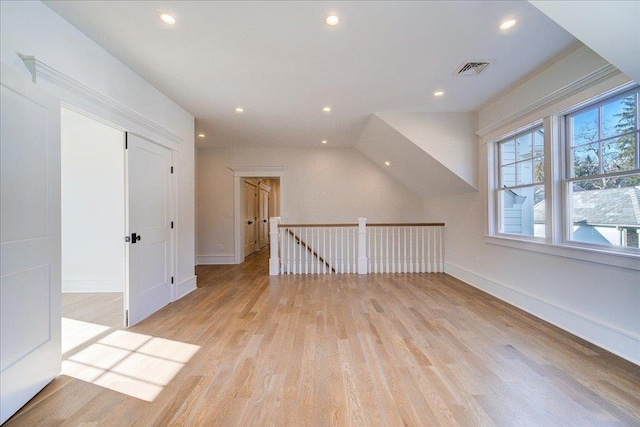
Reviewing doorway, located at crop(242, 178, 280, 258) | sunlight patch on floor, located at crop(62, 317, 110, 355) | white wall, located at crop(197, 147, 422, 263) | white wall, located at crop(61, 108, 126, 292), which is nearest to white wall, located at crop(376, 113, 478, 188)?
white wall, located at crop(197, 147, 422, 263)

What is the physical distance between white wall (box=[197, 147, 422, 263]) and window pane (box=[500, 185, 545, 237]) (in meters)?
2.71

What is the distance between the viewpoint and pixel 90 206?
4.33 meters

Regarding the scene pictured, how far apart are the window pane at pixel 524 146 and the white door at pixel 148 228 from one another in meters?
4.63

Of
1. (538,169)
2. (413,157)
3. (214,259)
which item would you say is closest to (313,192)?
(413,157)

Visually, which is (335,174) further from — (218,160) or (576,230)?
(576,230)

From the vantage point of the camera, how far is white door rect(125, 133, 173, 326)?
2.98m

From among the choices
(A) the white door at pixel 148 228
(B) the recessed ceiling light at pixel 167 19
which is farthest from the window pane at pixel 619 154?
(A) the white door at pixel 148 228

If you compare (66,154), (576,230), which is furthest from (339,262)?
(66,154)

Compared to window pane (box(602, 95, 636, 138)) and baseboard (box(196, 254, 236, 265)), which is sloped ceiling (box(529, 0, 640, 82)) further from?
baseboard (box(196, 254, 236, 265))

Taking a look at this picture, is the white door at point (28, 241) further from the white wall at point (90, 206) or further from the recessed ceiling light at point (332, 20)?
the white wall at point (90, 206)

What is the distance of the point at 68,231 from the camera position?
434cm

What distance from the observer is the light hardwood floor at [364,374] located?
1.58 meters

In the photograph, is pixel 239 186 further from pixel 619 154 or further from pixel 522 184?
pixel 619 154

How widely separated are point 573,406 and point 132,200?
4.02 metres
